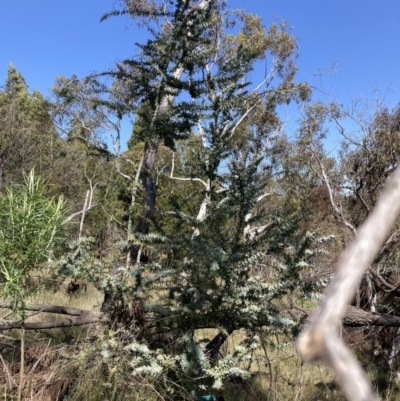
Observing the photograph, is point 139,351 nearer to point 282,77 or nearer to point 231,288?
point 231,288

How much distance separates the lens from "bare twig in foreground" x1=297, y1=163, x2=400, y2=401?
393 mm

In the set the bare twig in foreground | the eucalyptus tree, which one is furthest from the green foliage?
the eucalyptus tree

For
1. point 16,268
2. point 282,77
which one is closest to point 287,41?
point 282,77

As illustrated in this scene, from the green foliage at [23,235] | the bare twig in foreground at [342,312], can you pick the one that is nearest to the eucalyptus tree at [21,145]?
the green foliage at [23,235]

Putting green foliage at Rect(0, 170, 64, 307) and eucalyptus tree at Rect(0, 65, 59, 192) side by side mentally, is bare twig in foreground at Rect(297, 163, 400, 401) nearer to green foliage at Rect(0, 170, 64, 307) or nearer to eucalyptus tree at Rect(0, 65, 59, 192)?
green foliage at Rect(0, 170, 64, 307)

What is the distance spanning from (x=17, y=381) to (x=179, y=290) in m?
1.62

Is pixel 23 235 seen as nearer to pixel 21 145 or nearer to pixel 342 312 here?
pixel 342 312

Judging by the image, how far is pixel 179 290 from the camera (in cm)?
424

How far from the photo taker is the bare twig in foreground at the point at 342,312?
0.39 m

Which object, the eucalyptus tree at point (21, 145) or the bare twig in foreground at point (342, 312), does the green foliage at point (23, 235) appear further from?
the eucalyptus tree at point (21, 145)

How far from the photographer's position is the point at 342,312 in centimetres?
43

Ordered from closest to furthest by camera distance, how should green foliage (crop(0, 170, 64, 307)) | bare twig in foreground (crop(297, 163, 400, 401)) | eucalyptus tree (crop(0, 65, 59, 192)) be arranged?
bare twig in foreground (crop(297, 163, 400, 401)) < green foliage (crop(0, 170, 64, 307)) < eucalyptus tree (crop(0, 65, 59, 192))

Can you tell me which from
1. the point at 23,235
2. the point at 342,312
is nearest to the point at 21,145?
the point at 23,235

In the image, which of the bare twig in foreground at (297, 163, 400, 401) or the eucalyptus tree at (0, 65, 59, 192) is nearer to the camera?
the bare twig in foreground at (297, 163, 400, 401)
